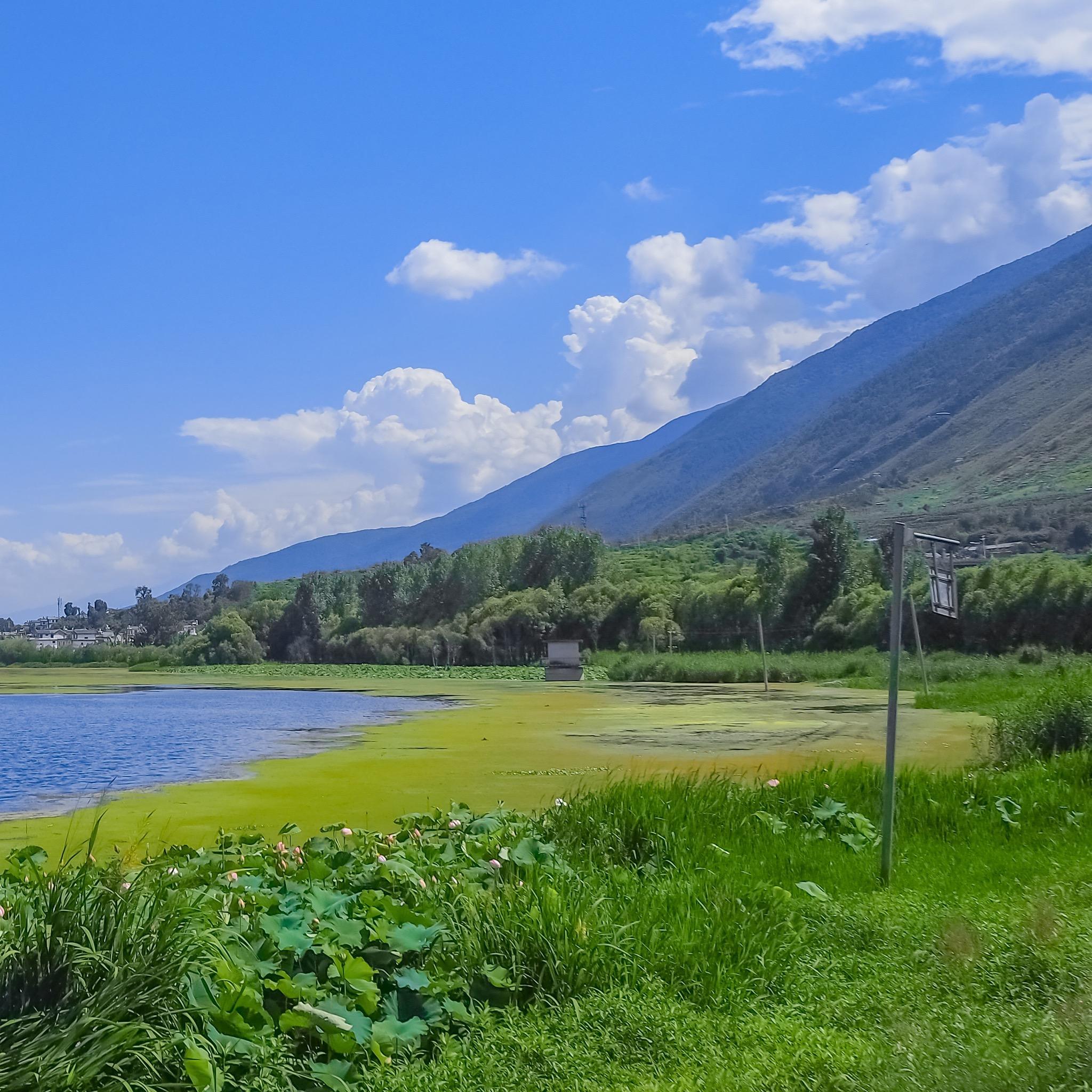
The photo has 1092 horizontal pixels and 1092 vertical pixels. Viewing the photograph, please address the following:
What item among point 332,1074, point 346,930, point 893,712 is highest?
point 893,712

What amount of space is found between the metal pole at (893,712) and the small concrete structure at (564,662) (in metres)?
29.4

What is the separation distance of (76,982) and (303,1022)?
0.57 meters

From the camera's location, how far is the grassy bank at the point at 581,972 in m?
2.83

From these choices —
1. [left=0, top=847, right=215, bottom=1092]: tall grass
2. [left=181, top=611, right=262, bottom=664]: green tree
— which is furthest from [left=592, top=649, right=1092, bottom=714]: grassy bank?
[left=181, top=611, right=262, bottom=664]: green tree

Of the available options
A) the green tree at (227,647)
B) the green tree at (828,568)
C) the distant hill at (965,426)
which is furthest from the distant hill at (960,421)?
the green tree at (227,647)

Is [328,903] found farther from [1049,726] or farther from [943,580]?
[1049,726]

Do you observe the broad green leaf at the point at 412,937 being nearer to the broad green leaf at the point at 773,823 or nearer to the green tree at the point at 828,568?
the broad green leaf at the point at 773,823

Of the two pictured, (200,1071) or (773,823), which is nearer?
(200,1071)

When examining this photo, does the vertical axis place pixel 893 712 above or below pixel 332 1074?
above

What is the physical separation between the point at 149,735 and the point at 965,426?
9565cm

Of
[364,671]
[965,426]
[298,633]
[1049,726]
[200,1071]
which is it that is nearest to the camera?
[200,1071]

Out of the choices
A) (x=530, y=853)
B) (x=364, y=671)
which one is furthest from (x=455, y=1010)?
(x=364, y=671)

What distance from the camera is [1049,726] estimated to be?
9.38m

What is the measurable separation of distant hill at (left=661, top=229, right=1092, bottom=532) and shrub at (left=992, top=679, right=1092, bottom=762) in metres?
51.3
